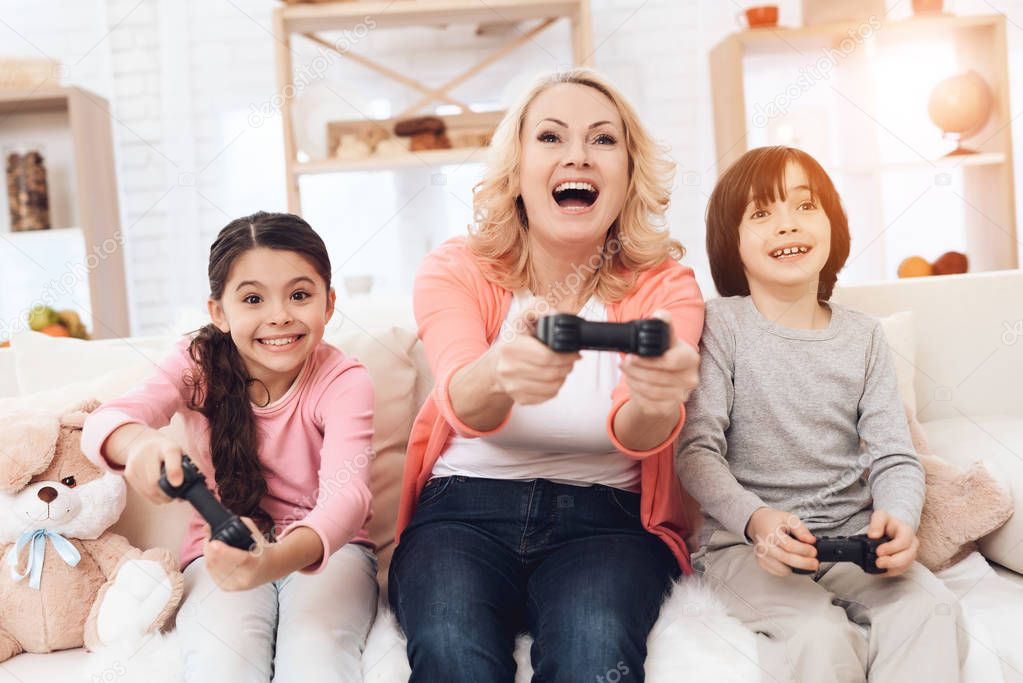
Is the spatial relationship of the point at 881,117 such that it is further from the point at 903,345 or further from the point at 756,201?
the point at 756,201

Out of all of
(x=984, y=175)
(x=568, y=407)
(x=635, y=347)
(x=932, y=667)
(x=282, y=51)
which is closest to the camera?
(x=635, y=347)

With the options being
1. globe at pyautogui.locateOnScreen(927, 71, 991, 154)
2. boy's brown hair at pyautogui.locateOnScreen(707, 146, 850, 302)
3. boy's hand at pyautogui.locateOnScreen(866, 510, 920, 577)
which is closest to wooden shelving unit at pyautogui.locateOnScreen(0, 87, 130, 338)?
boy's brown hair at pyautogui.locateOnScreen(707, 146, 850, 302)

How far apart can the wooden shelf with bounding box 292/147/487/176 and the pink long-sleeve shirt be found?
1586 mm

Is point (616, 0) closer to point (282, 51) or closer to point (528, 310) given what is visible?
point (282, 51)

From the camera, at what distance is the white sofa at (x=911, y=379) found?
1301 millimetres

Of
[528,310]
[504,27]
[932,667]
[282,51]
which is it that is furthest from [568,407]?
[504,27]

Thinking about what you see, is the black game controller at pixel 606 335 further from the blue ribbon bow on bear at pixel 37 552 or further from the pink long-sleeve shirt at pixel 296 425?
the blue ribbon bow on bear at pixel 37 552

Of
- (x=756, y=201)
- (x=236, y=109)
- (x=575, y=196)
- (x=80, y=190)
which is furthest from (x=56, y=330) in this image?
(x=756, y=201)

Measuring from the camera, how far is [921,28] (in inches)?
120

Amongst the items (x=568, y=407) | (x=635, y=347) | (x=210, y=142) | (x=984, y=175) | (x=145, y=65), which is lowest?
(x=568, y=407)

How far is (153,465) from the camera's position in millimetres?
1111

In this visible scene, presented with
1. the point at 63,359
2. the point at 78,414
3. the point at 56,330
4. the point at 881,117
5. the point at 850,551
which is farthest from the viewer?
the point at 881,117

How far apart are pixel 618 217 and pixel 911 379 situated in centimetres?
63

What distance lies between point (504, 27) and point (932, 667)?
2598 mm
